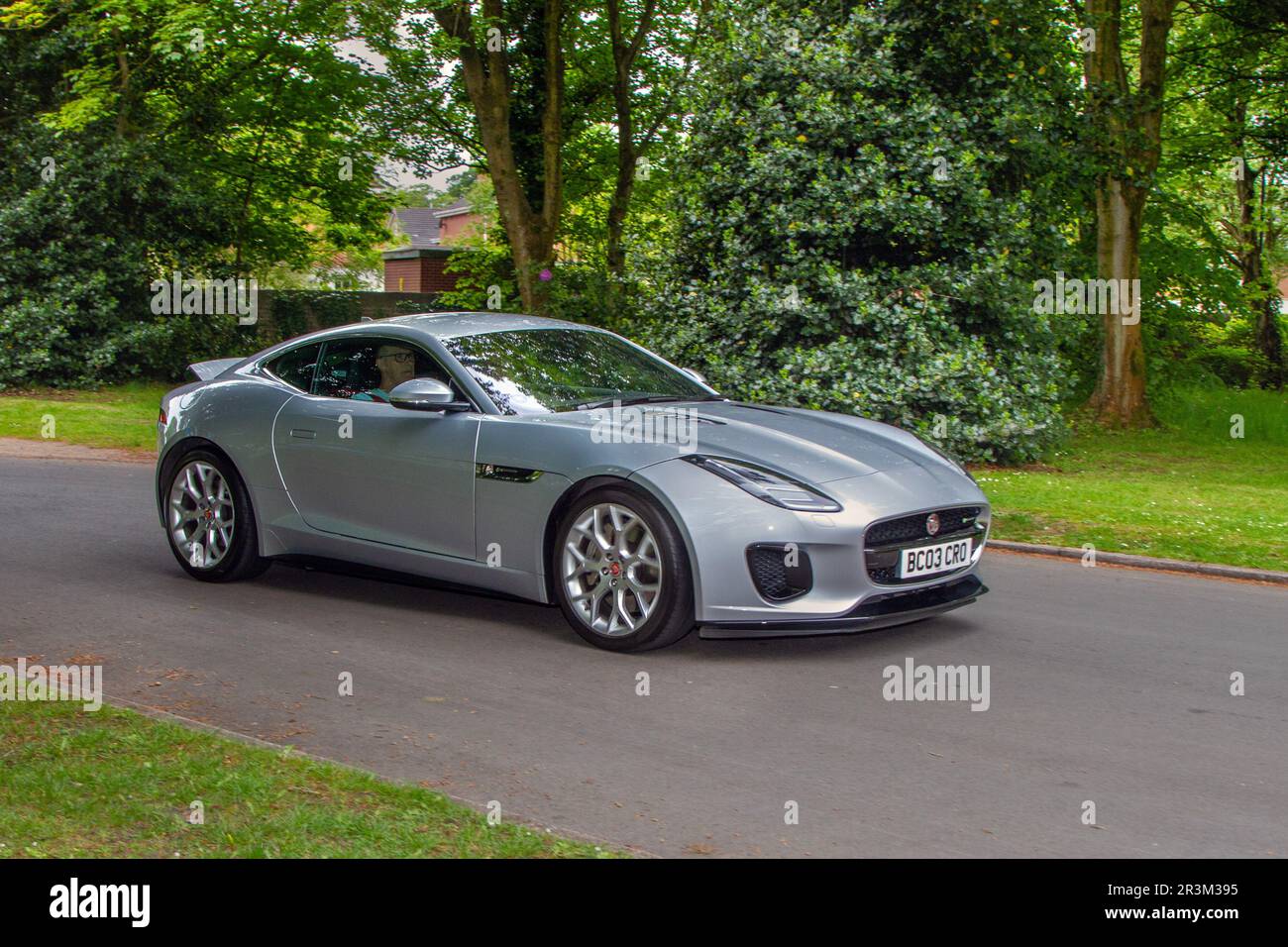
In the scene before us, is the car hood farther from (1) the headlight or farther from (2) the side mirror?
(2) the side mirror

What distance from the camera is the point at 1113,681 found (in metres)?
6.62

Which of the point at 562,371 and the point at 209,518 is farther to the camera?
the point at 209,518

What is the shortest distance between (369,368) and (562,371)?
1.13m

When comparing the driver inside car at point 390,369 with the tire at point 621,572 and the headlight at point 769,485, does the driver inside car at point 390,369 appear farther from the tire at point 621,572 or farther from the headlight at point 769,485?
the headlight at point 769,485

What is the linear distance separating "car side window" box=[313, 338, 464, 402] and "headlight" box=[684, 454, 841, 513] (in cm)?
179

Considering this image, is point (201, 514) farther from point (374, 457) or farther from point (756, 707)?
point (756, 707)

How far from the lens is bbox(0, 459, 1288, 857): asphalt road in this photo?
475 cm

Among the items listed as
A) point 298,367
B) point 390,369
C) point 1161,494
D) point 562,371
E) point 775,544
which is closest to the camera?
point 775,544

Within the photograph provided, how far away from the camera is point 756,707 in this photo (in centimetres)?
612

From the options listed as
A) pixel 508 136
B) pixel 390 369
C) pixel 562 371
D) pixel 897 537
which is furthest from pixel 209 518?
pixel 508 136

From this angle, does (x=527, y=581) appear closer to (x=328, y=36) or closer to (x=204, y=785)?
(x=204, y=785)

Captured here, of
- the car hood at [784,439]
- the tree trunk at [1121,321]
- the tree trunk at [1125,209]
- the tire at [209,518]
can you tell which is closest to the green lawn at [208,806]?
the car hood at [784,439]

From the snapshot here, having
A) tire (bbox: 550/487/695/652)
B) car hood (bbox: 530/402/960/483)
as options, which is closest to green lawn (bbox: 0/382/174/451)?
car hood (bbox: 530/402/960/483)
